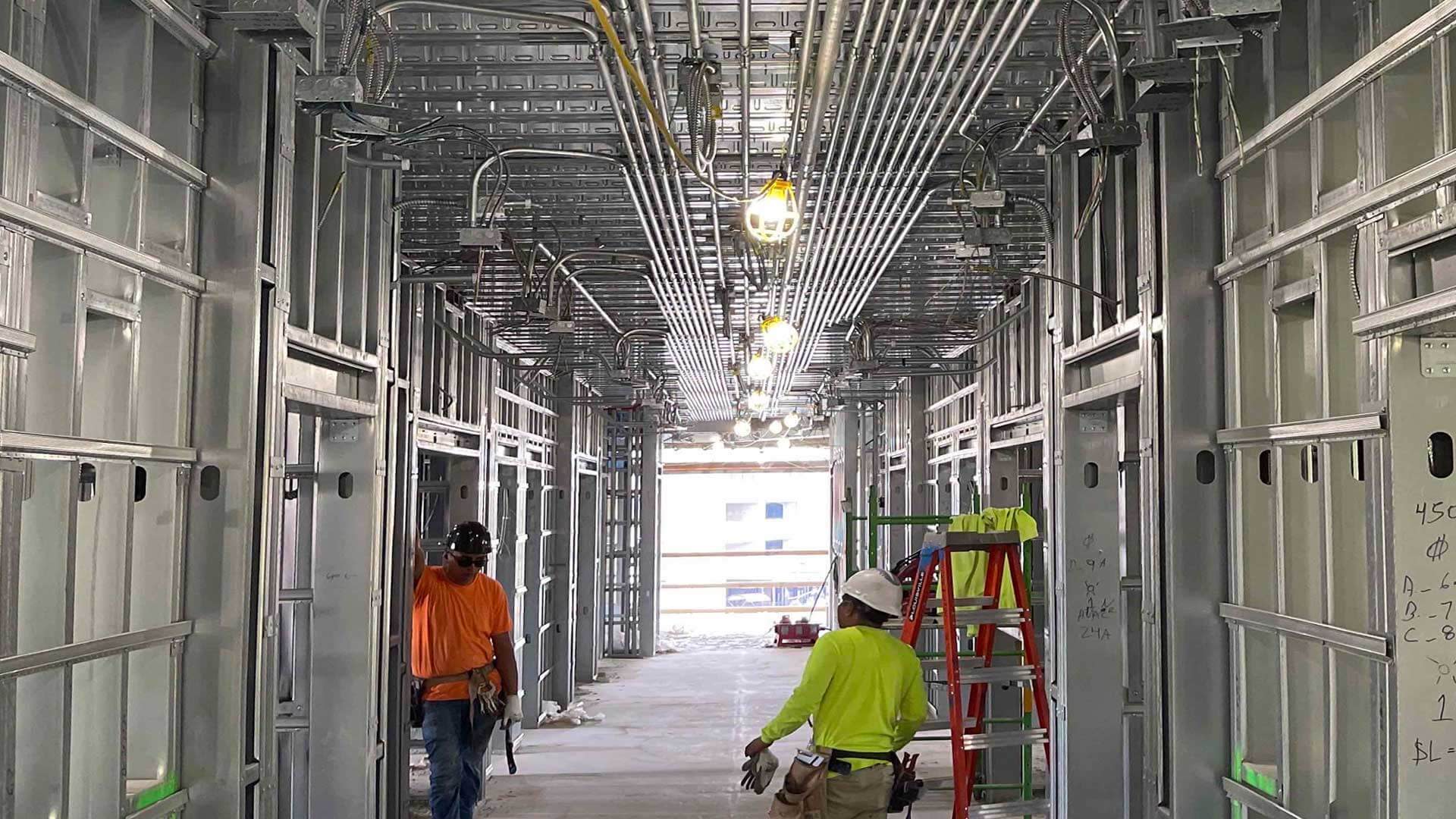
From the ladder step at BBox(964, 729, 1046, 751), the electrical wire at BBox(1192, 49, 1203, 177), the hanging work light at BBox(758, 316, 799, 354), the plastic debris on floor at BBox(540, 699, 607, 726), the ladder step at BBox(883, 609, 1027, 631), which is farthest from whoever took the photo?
the plastic debris on floor at BBox(540, 699, 607, 726)

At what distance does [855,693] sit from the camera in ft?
13.4

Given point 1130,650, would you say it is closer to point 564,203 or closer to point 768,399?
point 564,203

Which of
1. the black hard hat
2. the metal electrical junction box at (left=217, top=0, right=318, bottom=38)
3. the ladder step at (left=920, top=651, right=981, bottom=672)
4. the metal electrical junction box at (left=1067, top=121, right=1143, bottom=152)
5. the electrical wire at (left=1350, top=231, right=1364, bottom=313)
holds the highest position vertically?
the metal electrical junction box at (left=217, top=0, right=318, bottom=38)

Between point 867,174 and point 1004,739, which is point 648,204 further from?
point 1004,739

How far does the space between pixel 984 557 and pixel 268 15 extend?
4.59 meters

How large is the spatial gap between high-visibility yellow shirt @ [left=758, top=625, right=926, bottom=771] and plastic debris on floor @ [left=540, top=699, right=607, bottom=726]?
7024mm

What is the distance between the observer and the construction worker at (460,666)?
226 inches

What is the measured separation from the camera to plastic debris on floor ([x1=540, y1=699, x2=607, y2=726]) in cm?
1077

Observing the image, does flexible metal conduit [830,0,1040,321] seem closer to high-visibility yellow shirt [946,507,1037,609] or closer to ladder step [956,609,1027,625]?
high-visibility yellow shirt [946,507,1037,609]

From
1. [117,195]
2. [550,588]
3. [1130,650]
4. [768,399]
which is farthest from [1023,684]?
[768,399]

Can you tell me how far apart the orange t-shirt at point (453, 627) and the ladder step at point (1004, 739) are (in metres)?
2.34

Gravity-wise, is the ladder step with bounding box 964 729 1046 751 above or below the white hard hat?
below

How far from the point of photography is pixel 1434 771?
101 inches

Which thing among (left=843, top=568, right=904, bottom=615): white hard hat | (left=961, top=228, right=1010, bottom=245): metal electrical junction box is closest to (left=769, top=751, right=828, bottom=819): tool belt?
(left=843, top=568, right=904, bottom=615): white hard hat
